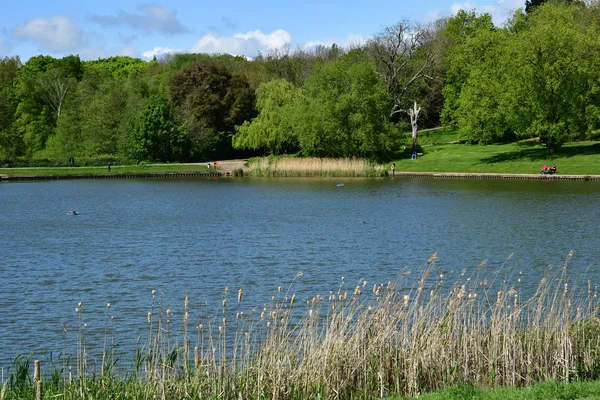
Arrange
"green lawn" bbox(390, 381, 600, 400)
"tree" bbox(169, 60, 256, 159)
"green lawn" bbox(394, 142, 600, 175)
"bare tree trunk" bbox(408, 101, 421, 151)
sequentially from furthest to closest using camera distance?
"tree" bbox(169, 60, 256, 159) < "bare tree trunk" bbox(408, 101, 421, 151) < "green lawn" bbox(394, 142, 600, 175) < "green lawn" bbox(390, 381, 600, 400)

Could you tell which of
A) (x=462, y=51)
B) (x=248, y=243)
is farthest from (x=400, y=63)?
(x=248, y=243)

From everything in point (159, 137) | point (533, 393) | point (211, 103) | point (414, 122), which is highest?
point (211, 103)

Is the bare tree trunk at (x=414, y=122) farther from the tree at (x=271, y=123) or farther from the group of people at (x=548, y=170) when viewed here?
the group of people at (x=548, y=170)

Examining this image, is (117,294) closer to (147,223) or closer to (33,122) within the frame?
(147,223)

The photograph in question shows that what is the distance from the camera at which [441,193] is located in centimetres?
5353

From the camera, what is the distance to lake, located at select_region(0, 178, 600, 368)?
67.8 feet

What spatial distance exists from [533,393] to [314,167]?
63.4 meters

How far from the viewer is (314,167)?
2901 inches

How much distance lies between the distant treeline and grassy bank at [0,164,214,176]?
4.99m

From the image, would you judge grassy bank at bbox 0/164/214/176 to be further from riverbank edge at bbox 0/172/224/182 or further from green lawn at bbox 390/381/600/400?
green lawn at bbox 390/381/600/400

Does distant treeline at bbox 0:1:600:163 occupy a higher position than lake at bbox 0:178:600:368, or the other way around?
distant treeline at bbox 0:1:600:163

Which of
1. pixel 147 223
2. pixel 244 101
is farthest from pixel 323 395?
pixel 244 101

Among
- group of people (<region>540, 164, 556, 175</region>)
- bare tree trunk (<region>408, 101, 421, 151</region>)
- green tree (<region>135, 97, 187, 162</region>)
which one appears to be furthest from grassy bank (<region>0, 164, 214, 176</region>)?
group of people (<region>540, 164, 556, 175</region>)

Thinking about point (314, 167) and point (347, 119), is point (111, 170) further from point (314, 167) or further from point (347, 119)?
point (347, 119)
